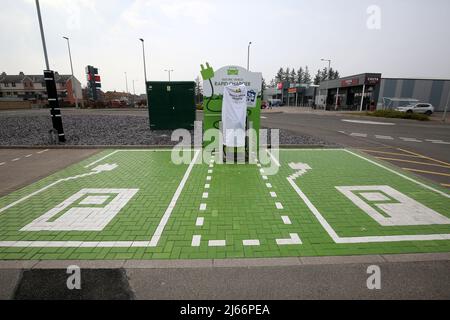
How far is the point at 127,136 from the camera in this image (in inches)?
506

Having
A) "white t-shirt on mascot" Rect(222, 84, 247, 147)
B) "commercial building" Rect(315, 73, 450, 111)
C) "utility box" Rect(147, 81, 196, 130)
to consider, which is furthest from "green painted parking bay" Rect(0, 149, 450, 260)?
"commercial building" Rect(315, 73, 450, 111)

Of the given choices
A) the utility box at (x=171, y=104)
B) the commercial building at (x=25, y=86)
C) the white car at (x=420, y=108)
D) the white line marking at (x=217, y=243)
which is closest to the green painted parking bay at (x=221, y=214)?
the white line marking at (x=217, y=243)

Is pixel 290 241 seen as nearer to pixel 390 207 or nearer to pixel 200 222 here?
pixel 200 222

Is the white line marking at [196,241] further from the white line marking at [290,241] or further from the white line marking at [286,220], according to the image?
the white line marking at [286,220]

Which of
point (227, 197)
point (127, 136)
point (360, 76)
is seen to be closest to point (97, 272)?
point (227, 197)

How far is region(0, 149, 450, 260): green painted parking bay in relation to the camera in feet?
12.3

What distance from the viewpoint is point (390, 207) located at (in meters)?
5.12

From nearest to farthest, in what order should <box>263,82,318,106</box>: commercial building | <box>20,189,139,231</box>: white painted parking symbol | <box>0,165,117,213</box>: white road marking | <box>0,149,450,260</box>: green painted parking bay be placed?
1. <box>0,149,450,260</box>: green painted parking bay
2. <box>20,189,139,231</box>: white painted parking symbol
3. <box>0,165,117,213</box>: white road marking
4. <box>263,82,318,106</box>: commercial building

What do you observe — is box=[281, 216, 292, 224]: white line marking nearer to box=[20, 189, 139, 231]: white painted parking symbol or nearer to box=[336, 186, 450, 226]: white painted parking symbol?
box=[336, 186, 450, 226]: white painted parking symbol

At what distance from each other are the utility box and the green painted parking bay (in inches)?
246

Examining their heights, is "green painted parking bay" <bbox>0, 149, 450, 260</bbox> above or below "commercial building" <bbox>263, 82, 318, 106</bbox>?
below

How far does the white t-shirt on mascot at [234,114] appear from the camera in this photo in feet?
25.1

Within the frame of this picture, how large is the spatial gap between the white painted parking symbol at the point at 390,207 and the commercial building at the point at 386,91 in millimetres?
35786

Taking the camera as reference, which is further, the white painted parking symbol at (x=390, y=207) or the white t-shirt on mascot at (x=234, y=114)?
the white t-shirt on mascot at (x=234, y=114)
